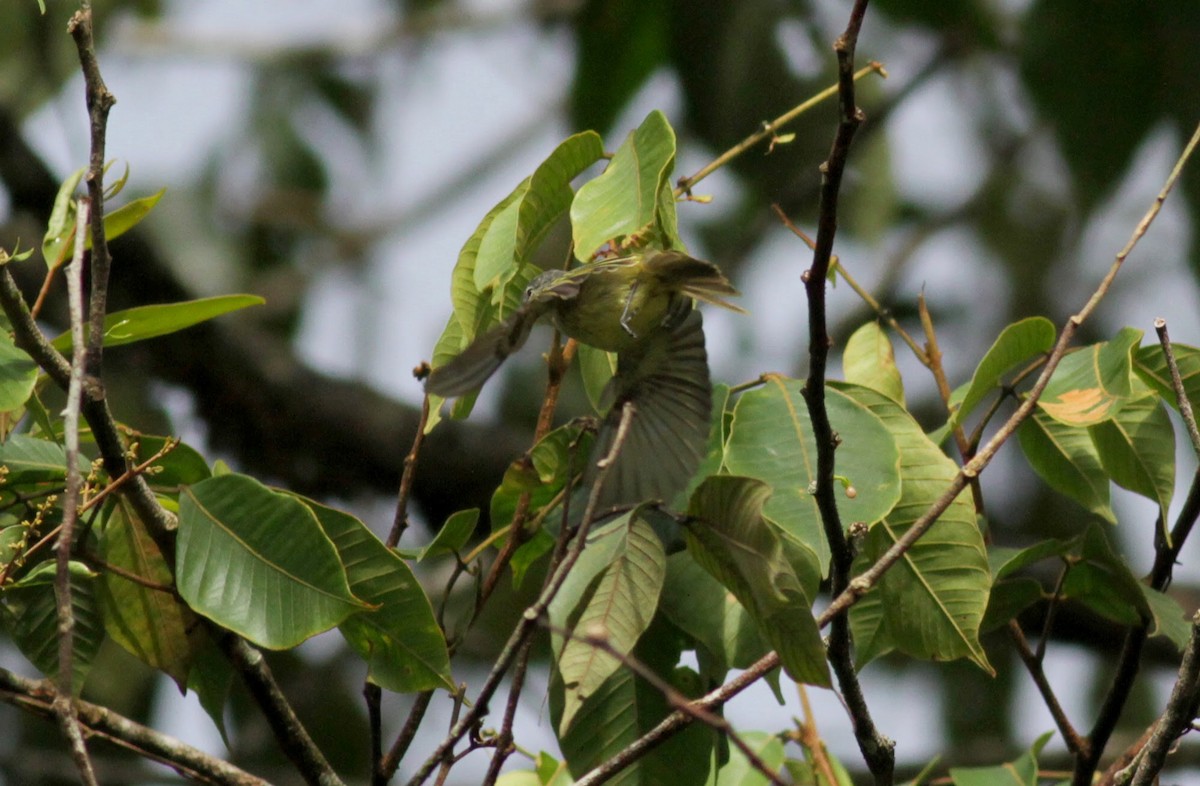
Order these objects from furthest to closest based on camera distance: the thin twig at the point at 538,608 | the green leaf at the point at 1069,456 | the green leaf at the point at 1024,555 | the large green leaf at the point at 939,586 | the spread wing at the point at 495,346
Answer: the green leaf at the point at 1069,456 < the green leaf at the point at 1024,555 < the large green leaf at the point at 939,586 < the spread wing at the point at 495,346 < the thin twig at the point at 538,608

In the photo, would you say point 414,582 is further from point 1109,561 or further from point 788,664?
point 1109,561

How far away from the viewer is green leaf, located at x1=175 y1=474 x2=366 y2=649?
1.04 metres

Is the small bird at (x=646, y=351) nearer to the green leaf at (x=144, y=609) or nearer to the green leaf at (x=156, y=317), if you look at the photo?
the green leaf at (x=156, y=317)

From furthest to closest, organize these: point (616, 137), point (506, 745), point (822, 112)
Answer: point (822, 112) < point (616, 137) < point (506, 745)

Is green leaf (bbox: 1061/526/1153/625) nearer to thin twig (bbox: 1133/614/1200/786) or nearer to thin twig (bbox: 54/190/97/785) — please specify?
thin twig (bbox: 1133/614/1200/786)

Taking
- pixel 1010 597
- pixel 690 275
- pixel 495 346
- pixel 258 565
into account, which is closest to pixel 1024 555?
pixel 1010 597

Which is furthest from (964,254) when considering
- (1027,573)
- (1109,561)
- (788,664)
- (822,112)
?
(788,664)

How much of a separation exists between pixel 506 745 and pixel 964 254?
4.86m

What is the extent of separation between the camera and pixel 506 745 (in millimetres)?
910

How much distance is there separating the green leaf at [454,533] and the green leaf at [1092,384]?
1.72ft

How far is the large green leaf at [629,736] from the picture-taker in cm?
110

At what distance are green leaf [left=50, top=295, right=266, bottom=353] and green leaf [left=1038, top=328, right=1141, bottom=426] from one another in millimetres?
730

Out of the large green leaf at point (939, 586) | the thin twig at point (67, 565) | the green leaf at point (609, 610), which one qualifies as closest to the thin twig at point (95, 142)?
the thin twig at point (67, 565)

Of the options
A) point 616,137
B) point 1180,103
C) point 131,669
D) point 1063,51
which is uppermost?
point 616,137
